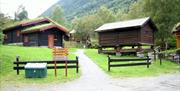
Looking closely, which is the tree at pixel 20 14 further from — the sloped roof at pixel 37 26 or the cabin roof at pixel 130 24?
the cabin roof at pixel 130 24

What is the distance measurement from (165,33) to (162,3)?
12.7 feet

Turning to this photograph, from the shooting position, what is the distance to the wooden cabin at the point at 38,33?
157 ft

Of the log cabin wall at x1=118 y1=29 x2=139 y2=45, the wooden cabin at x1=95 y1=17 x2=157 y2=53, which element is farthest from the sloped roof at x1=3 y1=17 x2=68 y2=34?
the log cabin wall at x1=118 y1=29 x2=139 y2=45

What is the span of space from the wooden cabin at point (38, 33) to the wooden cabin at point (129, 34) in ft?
30.1

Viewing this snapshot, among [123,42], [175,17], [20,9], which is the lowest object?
[123,42]

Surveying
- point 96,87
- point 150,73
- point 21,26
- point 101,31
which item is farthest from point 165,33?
point 96,87

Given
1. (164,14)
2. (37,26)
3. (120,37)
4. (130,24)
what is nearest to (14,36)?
(37,26)

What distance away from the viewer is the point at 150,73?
24.6 metres

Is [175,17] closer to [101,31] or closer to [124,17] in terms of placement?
[101,31]

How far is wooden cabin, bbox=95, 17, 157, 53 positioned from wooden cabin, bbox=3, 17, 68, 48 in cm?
917

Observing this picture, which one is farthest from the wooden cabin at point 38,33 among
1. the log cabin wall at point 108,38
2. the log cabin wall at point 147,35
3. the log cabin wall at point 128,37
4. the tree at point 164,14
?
the log cabin wall at point 147,35

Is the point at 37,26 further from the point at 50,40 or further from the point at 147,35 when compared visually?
the point at 147,35

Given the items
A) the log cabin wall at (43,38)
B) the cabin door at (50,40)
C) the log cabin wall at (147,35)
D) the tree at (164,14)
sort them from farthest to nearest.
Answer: the cabin door at (50,40)
the log cabin wall at (43,38)
the tree at (164,14)
the log cabin wall at (147,35)

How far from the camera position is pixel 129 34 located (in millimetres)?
39094
